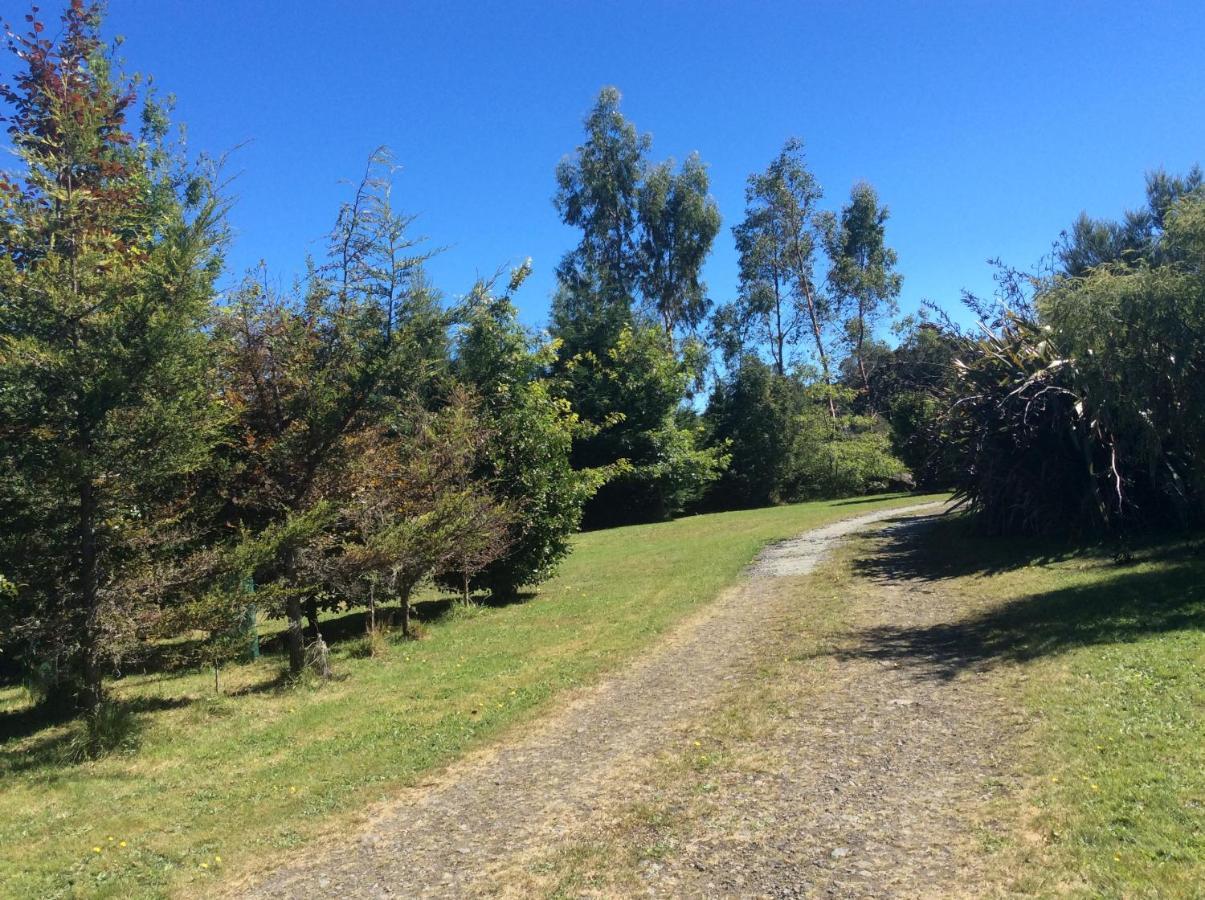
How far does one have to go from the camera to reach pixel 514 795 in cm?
525

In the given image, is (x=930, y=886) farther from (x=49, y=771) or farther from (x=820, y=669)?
(x=49, y=771)

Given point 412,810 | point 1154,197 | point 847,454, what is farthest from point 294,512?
point 1154,197

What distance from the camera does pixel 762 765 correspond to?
530cm

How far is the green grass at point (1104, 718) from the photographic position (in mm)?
3613

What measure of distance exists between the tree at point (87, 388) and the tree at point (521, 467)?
659cm

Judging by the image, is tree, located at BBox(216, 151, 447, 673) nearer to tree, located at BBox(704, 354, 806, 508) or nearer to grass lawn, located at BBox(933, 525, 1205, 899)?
grass lawn, located at BBox(933, 525, 1205, 899)

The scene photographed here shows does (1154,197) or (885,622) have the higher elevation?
(1154,197)

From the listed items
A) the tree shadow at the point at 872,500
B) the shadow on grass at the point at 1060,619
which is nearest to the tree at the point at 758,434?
the tree shadow at the point at 872,500

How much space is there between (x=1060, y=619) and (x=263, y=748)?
8.05 meters

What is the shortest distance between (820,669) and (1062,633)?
8.30 feet

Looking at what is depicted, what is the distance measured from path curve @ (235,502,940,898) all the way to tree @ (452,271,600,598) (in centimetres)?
577

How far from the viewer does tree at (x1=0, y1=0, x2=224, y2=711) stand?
6.57 m

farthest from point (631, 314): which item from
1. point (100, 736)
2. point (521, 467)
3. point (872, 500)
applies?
point (100, 736)

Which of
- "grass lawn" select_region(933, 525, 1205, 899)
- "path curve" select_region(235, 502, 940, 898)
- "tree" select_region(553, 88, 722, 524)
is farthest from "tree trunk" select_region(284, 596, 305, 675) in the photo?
"tree" select_region(553, 88, 722, 524)
